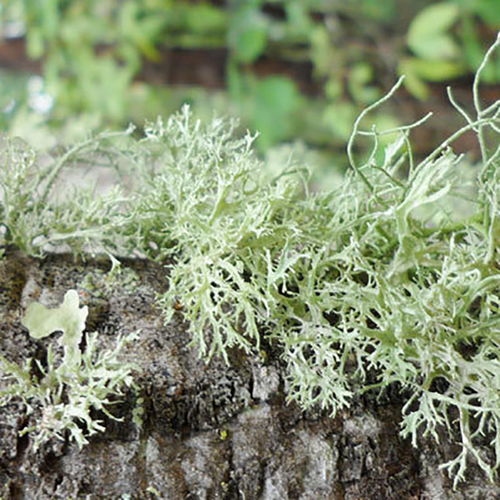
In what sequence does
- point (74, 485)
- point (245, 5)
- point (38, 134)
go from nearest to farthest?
point (74, 485) < point (38, 134) < point (245, 5)

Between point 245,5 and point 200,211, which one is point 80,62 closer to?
point 245,5

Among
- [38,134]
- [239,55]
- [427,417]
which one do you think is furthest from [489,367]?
[239,55]

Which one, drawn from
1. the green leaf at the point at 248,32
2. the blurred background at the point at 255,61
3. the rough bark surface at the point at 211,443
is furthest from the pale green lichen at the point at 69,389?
the green leaf at the point at 248,32

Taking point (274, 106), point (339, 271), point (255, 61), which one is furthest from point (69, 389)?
point (255, 61)

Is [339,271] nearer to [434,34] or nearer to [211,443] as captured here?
[211,443]

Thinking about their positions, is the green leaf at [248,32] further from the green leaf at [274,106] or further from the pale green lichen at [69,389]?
the pale green lichen at [69,389]

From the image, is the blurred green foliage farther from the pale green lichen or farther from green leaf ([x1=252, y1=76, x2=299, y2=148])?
the pale green lichen
